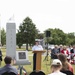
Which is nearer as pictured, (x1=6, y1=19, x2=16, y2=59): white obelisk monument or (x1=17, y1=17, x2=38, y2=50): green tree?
(x1=6, y1=19, x2=16, y2=59): white obelisk monument

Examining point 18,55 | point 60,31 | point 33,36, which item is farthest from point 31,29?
point 18,55

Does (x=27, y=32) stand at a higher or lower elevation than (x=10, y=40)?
higher

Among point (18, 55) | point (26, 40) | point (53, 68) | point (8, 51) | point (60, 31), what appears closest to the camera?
point (53, 68)

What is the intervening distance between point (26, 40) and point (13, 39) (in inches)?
1750

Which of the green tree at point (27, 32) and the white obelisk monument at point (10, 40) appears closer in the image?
the white obelisk monument at point (10, 40)

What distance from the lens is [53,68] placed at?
6211mm

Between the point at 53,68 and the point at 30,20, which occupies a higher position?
the point at 30,20

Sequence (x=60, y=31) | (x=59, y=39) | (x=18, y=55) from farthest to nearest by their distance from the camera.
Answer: (x=60, y=31) < (x=59, y=39) < (x=18, y=55)

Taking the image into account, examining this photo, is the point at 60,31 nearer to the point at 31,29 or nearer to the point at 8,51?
the point at 31,29

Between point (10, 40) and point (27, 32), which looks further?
point (27, 32)

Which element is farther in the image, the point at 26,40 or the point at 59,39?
the point at 59,39

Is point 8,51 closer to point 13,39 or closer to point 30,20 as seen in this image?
point 13,39

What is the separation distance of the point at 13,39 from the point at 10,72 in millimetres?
18871

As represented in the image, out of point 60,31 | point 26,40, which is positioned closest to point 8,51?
point 26,40
